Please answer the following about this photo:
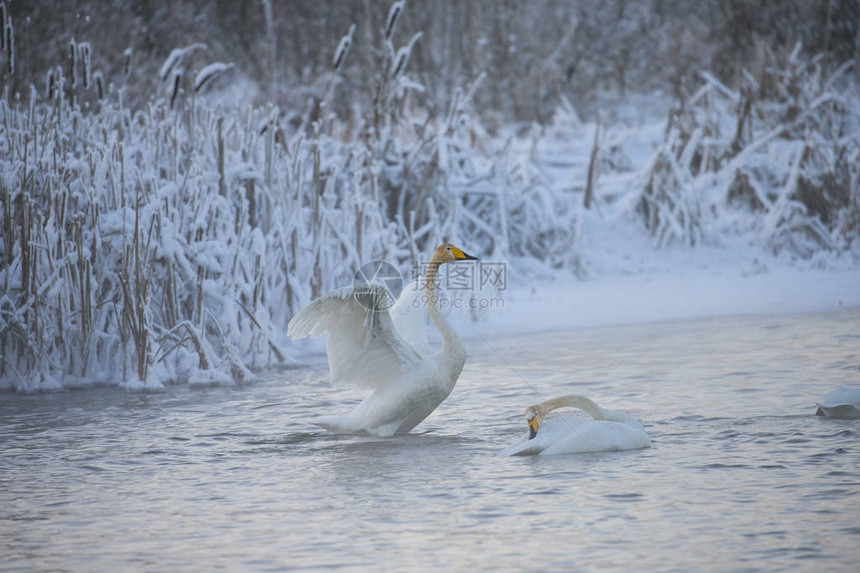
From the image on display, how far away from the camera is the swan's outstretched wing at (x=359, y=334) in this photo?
573 centimetres

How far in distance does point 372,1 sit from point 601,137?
7690 millimetres

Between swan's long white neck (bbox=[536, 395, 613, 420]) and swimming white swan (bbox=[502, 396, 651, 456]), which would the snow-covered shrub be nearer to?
swan's long white neck (bbox=[536, 395, 613, 420])

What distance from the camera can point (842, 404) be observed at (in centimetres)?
572

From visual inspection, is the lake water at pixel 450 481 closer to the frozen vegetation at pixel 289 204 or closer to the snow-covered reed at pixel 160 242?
the snow-covered reed at pixel 160 242

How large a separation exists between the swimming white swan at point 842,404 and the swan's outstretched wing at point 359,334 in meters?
2.18

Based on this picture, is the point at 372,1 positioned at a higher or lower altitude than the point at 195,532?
higher

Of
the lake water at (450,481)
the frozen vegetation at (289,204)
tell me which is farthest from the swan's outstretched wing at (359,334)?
the frozen vegetation at (289,204)

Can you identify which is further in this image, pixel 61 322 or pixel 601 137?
pixel 601 137

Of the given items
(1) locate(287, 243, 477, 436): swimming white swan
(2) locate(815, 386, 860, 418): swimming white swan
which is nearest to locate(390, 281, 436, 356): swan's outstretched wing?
(1) locate(287, 243, 477, 436): swimming white swan

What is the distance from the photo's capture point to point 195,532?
4.21 metres

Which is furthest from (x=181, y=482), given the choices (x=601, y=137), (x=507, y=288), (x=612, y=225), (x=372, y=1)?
(x=372, y=1)

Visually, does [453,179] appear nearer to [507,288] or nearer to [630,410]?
[507,288]

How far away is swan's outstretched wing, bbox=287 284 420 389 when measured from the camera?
573cm

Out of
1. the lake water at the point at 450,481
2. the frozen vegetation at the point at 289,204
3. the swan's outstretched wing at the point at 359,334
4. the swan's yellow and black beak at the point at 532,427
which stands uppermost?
the frozen vegetation at the point at 289,204
